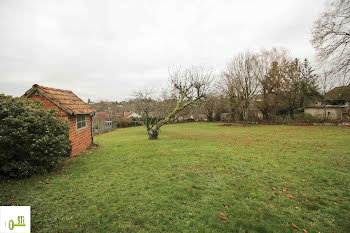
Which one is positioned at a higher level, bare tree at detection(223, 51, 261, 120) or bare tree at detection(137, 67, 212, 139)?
bare tree at detection(223, 51, 261, 120)

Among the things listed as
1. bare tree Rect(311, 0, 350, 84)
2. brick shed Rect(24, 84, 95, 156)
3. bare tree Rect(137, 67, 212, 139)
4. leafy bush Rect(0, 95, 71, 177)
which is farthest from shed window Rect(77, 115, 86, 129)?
bare tree Rect(311, 0, 350, 84)

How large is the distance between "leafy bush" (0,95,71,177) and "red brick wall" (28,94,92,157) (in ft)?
5.74

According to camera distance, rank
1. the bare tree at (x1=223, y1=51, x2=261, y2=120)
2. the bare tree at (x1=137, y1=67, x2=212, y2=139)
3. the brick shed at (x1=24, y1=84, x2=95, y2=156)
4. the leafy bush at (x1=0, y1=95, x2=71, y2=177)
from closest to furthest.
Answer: the leafy bush at (x1=0, y1=95, x2=71, y2=177), the brick shed at (x1=24, y1=84, x2=95, y2=156), the bare tree at (x1=137, y1=67, x2=212, y2=139), the bare tree at (x1=223, y1=51, x2=261, y2=120)

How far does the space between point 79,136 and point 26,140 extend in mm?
4556

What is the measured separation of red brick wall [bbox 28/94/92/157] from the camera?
8.52 metres

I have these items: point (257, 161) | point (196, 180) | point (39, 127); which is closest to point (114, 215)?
point (196, 180)

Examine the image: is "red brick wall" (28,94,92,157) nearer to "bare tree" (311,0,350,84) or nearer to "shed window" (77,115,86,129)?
"shed window" (77,115,86,129)

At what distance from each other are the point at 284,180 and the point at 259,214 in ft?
8.82

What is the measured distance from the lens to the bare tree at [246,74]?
1137 inches

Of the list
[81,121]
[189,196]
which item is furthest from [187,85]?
[189,196]

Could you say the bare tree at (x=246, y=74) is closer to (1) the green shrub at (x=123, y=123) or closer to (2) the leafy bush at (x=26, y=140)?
(1) the green shrub at (x=123, y=123)

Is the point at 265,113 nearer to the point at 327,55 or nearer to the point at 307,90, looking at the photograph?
the point at 307,90

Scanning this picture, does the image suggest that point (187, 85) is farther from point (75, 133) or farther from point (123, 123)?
point (123, 123)

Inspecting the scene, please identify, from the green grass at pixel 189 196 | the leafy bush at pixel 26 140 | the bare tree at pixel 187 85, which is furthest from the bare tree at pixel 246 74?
the leafy bush at pixel 26 140
